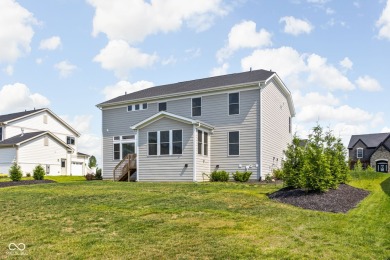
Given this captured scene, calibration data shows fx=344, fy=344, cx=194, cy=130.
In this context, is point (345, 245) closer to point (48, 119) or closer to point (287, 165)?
point (287, 165)

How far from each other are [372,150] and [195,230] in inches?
1929

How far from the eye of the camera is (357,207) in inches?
395

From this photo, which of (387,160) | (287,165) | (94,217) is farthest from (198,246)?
(387,160)

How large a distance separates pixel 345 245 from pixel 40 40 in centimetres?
1574

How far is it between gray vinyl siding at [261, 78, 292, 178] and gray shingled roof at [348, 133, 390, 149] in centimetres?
2930

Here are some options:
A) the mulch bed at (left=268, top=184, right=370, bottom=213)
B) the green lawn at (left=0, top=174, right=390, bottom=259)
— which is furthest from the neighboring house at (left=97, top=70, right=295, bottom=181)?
the green lawn at (left=0, top=174, right=390, bottom=259)

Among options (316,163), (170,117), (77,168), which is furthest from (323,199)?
(77,168)

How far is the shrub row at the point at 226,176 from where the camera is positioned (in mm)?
20031

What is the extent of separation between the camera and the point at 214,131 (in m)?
22.5

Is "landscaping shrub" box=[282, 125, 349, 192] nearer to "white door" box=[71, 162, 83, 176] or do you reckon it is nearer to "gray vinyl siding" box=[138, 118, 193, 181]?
"gray vinyl siding" box=[138, 118, 193, 181]

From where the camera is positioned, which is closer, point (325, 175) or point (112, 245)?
point (112, 245)

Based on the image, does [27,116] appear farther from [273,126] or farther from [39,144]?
[273,126]

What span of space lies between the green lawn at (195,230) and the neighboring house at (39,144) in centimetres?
2917

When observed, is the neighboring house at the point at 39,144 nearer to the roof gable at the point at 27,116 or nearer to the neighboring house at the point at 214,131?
the roof gable at the point at 27,116
